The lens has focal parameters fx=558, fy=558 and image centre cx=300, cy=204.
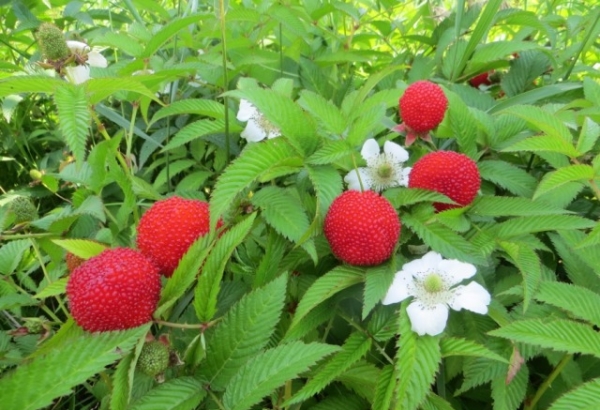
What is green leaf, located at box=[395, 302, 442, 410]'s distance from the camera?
61cm

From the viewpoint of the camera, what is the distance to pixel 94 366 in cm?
53

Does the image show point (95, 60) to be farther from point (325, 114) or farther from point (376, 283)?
point (376, 283)

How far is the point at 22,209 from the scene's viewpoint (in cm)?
100

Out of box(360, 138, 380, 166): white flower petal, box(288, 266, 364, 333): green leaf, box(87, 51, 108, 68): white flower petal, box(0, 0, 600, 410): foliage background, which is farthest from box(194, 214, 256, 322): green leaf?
box(87, 51, 108, 68): white flower petal

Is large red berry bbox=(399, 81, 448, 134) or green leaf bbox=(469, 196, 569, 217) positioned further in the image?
large red berry bbox=(399, 81, 448, 134)

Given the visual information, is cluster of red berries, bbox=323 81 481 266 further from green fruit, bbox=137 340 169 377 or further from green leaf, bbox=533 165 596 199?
green fruit, bbox=137 340 169 377

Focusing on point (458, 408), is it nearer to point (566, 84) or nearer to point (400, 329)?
point (400, 329)

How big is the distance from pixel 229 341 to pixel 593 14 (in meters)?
1.26

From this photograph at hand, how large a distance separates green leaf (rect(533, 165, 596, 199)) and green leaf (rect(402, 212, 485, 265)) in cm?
12

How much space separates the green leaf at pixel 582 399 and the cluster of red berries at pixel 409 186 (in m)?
0.27

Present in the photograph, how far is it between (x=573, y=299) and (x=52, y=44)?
37.1 inches

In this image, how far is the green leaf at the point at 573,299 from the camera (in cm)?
69

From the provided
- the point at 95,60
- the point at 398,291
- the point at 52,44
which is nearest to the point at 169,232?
the point at 398,291

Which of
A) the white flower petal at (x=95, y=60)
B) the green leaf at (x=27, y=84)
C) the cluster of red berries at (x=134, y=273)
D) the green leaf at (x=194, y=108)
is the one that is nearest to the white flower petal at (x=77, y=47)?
the white flower petal at (x=95, y=60)
